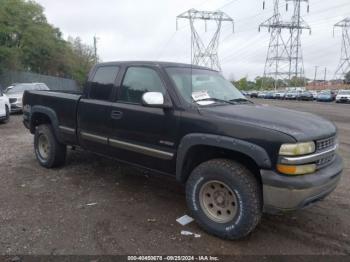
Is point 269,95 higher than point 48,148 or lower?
lower

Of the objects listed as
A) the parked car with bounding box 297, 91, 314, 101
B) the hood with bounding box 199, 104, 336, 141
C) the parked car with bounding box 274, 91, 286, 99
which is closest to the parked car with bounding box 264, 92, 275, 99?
the parked car with bounding box 274, 91, 286, 99

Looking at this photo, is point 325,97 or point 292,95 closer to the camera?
point 325,97

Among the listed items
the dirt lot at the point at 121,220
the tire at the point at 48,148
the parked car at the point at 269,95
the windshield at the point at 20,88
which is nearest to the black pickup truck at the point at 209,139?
the dirt lot at the point at 121,220

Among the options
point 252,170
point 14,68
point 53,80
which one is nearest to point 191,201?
point 252,170

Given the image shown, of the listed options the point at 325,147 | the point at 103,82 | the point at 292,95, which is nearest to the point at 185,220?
the point at 325,147

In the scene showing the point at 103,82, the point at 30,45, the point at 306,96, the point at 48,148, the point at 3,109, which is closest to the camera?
the point at 103,82

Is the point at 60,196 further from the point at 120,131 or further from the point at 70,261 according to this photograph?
the point at 70,261

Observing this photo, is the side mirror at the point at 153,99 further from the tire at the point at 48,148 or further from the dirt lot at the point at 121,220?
the tire at the point at 48,148

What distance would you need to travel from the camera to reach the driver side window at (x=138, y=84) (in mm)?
4777

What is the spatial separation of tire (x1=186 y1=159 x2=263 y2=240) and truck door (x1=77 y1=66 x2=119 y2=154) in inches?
66.2

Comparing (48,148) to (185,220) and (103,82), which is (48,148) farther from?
(185,220)

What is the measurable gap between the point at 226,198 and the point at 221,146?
60cm

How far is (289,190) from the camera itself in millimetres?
3594

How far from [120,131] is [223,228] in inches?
75.7
